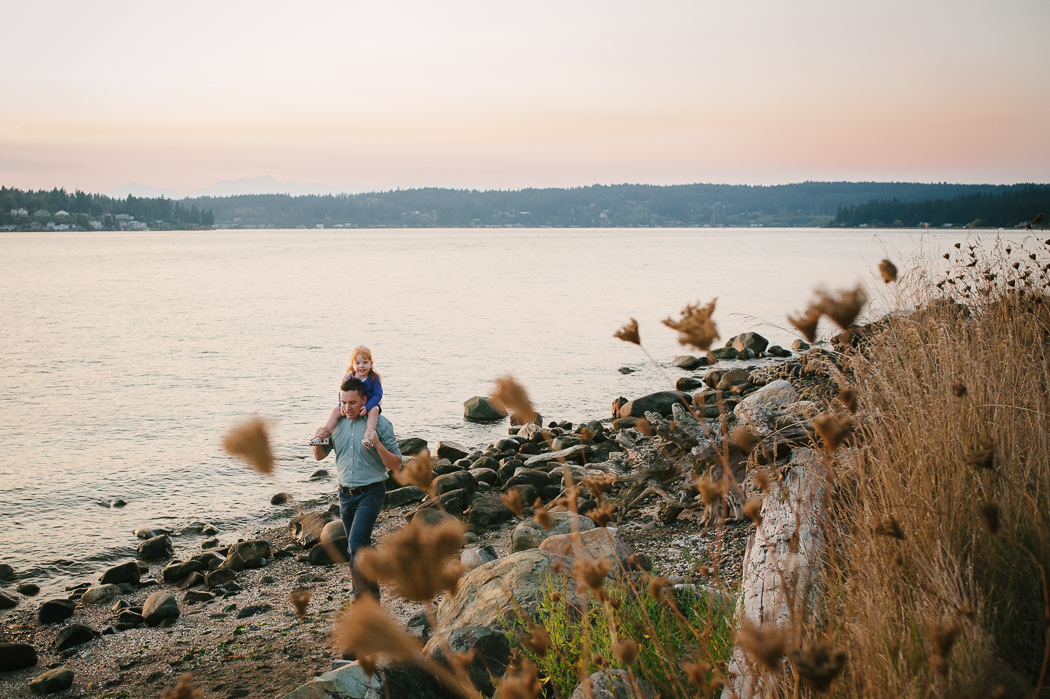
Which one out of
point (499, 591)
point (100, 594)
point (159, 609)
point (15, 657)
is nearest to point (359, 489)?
point (499, 591)

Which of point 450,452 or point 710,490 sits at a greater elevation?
point 710,490

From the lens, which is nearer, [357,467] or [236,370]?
[357,467]

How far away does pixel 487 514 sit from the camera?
10211 mm

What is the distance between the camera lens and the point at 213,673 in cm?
640

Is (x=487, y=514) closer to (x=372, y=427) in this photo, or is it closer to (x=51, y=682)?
(x=372, y=427)

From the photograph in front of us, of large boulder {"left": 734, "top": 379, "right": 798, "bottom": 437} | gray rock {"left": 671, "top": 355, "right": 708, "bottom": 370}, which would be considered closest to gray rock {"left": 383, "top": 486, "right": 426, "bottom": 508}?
large boulder {"left": 734, "top": 379, "right": 798, "bottom": 437}

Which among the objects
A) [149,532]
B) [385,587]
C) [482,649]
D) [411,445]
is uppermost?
[385,587]

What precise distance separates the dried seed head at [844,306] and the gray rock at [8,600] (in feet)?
32.1

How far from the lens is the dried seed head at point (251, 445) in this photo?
2520 mm

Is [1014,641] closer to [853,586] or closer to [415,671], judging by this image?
[853,586]

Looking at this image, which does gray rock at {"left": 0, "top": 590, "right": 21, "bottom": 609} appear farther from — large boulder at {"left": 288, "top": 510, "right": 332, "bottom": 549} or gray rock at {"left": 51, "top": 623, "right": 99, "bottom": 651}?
large boulder at {"left": 288, "top": 510, "right": 332, "bottom": 549}

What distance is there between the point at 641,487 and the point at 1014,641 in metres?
6.78

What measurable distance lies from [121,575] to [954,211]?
12038 centimetres

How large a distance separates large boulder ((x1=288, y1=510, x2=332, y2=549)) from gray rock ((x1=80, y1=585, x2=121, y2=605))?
230 centimetres
